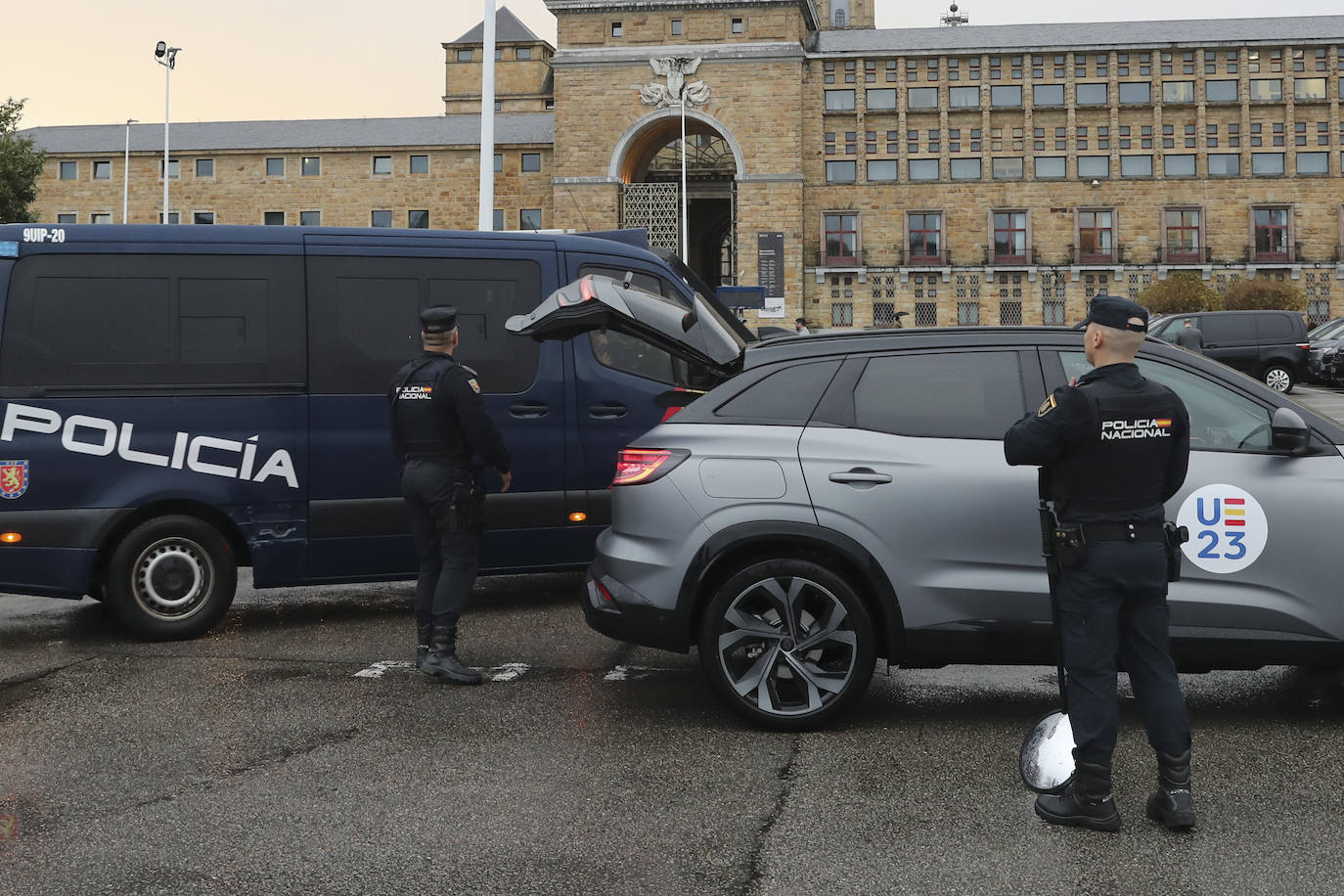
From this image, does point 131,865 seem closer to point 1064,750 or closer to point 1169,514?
point 1064,750

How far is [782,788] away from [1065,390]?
1.69 metres

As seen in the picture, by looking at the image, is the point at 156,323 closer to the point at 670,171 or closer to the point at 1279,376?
the point at 1279,376

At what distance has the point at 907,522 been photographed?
16.6 ft

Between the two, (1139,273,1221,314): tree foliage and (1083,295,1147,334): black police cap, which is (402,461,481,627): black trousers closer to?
(1083,295,1147,334): black police cap

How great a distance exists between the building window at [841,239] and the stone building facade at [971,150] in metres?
0.11

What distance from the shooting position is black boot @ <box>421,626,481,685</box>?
19.9ft

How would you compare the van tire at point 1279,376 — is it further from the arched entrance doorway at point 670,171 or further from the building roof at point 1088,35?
the building roof at point 1088,35

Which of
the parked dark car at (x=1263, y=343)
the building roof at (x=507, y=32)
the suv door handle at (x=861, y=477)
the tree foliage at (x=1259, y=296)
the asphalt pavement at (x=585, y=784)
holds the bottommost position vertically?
the asphalt pavement at (x=585, y=784)

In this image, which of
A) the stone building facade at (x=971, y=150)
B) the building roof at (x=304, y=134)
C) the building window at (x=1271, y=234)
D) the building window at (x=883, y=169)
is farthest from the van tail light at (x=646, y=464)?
the building window at (x=1271, y=234)

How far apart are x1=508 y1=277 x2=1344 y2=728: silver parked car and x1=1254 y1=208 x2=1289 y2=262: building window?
65843 mm

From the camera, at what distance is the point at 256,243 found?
7.44 meters

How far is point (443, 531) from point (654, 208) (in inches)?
2422

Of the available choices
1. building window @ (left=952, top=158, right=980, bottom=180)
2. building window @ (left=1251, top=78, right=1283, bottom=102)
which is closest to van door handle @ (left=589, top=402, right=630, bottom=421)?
building window @ (left=952, top=158, right=980, bottom=180)

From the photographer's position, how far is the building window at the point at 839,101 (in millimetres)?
65562
